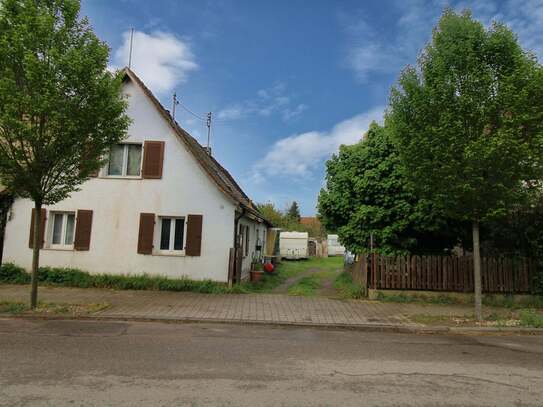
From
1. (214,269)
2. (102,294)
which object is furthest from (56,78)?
(214,269)

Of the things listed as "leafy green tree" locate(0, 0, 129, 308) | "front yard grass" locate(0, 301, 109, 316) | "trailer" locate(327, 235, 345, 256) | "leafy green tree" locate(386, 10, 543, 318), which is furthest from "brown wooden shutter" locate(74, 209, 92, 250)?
"trailer" locate(327, 235, 345, 256)

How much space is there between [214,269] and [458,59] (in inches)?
355

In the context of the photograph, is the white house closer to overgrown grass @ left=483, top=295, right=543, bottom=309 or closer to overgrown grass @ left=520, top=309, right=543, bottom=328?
overgrown grass @ left=483, top=295, right=543, bottom=309

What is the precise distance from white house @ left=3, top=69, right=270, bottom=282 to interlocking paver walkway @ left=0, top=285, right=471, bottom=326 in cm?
123

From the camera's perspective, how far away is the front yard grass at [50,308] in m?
8.58

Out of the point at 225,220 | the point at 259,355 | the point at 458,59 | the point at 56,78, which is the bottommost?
the point at 259,355

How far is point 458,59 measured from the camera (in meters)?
8.61

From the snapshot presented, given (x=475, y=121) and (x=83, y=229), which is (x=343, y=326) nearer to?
(x=475, y=121)

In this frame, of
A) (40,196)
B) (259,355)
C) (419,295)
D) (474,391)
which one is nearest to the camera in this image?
(474,391)

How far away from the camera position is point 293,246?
3350cm

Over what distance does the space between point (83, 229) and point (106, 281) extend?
2018 mm

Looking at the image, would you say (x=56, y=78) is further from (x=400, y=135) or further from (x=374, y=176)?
(x=374, y=176)

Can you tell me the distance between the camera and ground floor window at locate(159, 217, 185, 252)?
1312cm

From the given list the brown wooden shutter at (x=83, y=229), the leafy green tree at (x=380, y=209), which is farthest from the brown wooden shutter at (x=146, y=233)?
the leafy green tree at (x=380, y=209)
